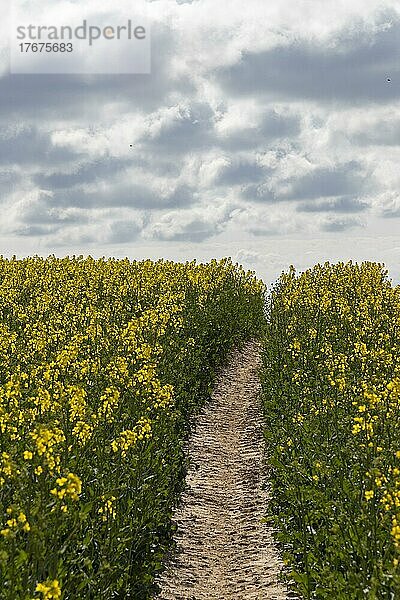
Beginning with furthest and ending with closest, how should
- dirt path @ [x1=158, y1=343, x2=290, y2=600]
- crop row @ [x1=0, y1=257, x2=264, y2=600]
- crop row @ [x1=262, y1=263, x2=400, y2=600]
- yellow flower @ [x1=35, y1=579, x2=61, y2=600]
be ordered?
dirt path @ [x1=158, y1=343, x2=290, y2=600]
crop row @ [x1=262, y1=263, x2=400, y2=600]
crop row @ [x1=0, y1=257, x2=264, y2=600]
yellow flower @ [x1=35, y1=579, x2=61, y2=600]

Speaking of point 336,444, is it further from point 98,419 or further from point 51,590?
point 51,590

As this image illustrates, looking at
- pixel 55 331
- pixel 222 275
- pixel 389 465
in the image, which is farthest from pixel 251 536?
pixel 222 275

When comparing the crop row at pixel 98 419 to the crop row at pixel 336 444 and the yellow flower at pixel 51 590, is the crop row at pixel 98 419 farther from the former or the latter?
the crop row at pixel 336 444

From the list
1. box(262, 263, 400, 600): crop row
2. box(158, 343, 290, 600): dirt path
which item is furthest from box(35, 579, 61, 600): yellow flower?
box(158, 343, 290, 600): dirt path

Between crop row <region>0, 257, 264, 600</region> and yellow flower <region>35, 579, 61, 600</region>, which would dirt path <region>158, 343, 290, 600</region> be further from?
yellow flower <region>35, 579, 61, 600</region>

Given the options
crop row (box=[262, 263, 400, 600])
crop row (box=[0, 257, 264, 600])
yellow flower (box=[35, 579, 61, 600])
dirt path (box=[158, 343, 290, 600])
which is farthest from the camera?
dirt path (box=[158, 343, 290, 600])

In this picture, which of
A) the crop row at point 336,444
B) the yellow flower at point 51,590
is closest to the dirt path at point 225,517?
the crop row at point 336,444

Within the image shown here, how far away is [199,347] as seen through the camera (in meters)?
16.9

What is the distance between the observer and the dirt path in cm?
893

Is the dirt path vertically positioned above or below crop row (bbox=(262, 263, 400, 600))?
below

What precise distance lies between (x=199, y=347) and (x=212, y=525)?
6304 millimetres

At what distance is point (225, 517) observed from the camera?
36.9 ft

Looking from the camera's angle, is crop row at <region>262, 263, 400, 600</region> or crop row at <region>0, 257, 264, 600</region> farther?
crop row at <region>262, 263, 400, 600</region>

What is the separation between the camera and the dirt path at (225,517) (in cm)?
893
